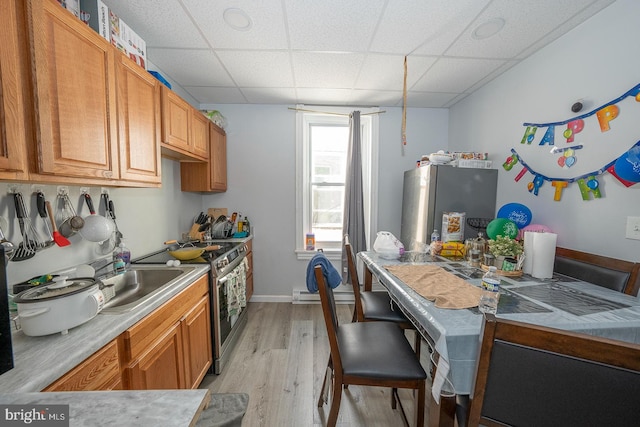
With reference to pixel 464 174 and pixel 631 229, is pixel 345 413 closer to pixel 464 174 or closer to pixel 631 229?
pixel 631 229

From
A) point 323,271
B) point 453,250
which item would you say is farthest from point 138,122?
point 453,250

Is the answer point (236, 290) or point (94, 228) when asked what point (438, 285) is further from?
point (94, 228)

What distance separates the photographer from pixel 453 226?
2168 millimetres

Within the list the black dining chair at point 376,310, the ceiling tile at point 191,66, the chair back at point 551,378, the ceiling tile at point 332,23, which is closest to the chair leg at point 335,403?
the black dining chair at point 376,310

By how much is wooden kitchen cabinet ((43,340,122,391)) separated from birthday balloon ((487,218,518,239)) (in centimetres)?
235

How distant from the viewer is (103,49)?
1.25m

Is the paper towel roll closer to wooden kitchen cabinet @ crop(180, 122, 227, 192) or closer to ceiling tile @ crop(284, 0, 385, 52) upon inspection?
ceiling tile @ crop(284, 0, 385, 52)

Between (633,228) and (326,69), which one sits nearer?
(633,228)

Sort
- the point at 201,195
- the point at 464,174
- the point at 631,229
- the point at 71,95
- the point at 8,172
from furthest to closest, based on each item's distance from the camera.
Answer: the point at 201,195 → the point at 464,174 → the point at 631,229 → the point at 71,95 → the point at 8,172

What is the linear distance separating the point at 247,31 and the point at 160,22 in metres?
0.56

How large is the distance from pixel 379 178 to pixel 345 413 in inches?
95.7

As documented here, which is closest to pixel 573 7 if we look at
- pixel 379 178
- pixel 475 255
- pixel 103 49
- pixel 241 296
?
pixel 475 255

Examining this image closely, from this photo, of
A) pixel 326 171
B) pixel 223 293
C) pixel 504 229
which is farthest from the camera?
pixel 326 171

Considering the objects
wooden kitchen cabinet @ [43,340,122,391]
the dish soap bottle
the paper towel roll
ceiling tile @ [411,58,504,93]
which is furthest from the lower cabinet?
ceiling tile @ [411,58,504,93]
